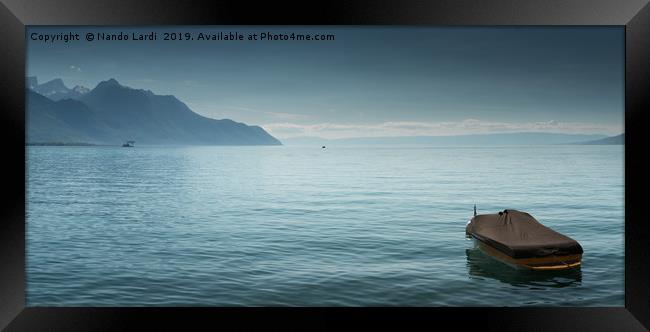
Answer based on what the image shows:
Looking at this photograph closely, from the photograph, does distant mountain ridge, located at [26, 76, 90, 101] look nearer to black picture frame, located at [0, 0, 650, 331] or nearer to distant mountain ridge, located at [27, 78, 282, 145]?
distant mountain ridge, located at [27, 78, 282, 145]

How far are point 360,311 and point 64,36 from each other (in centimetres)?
460

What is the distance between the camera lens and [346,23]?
5.49 m

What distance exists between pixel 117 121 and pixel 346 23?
381 feet

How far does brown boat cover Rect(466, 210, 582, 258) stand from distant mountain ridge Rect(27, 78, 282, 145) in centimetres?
8513

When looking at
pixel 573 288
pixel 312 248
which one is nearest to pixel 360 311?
pixel 573 288

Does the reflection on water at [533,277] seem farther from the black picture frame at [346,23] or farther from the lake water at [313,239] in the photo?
the black picture frame at [346,23]

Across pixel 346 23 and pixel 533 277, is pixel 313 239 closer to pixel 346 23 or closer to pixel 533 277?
pixel 533 277

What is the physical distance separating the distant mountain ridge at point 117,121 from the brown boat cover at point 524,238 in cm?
8513

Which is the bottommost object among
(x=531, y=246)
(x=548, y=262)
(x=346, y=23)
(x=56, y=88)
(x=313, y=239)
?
(x=313, y=239)

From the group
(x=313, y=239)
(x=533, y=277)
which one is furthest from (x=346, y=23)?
(x=313, y=239)

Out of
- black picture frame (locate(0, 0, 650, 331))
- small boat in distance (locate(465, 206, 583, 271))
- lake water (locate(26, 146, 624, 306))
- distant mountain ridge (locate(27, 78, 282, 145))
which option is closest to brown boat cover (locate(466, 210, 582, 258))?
small boat in distance (locate(465, 206, 583, 271))

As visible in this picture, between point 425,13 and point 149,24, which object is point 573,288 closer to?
point 425,13

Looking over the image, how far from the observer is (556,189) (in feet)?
98.5

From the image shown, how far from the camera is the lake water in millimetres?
9883
